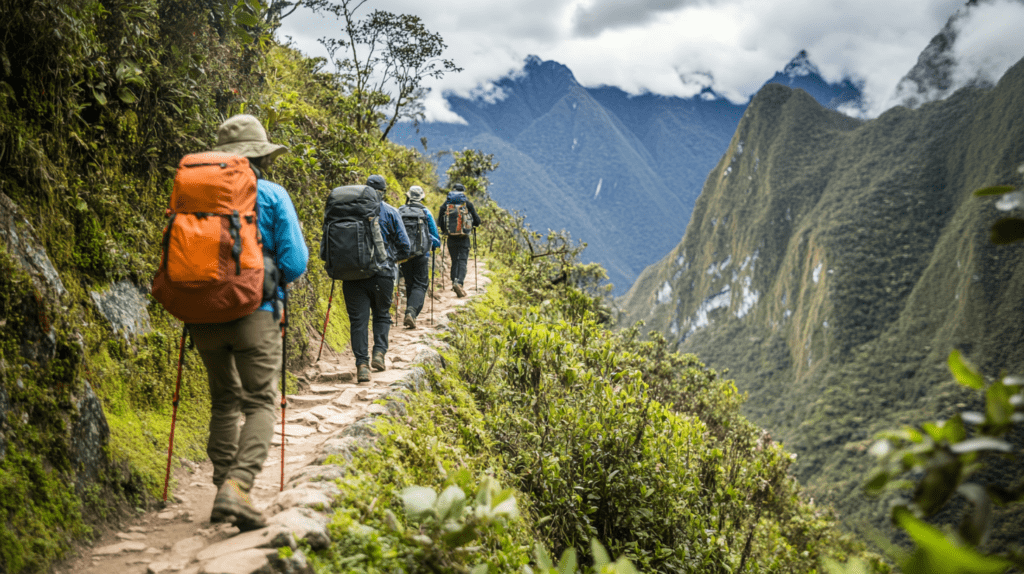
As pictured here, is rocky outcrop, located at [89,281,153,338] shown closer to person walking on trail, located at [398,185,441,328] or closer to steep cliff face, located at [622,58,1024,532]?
person walking on trail, located at [398,185,441,328]

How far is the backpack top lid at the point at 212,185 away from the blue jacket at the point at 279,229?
0.21 metres

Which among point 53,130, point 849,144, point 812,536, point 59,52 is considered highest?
point 849,144

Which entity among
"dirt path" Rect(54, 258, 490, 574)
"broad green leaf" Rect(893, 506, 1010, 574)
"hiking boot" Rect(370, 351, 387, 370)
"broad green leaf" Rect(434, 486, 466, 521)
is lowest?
"dirt path" Rect(54, 258, 490, 574)

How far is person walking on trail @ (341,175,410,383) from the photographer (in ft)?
21.0

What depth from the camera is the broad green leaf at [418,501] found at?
202cm

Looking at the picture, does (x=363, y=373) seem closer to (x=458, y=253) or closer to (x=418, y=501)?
(x=418, y=501)

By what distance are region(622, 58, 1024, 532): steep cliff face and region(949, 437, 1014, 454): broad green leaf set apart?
77.8 m

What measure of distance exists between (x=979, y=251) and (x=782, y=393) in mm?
46782

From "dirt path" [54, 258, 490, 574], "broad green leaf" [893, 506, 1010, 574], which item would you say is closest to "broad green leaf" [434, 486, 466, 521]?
"dirt path" [54, 258, 490, 574]

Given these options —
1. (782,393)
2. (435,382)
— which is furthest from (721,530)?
(782,393)

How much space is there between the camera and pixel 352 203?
Result: 6.10 meters

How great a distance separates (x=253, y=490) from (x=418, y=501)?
2621 millimetres

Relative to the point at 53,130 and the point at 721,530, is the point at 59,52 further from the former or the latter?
the point at 721,530

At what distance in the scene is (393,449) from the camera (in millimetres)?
4113
